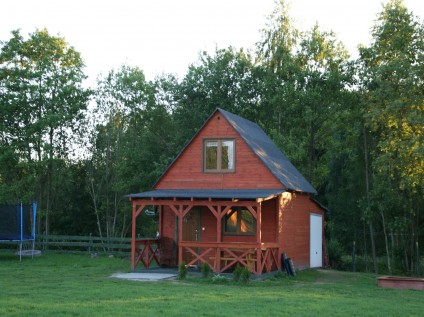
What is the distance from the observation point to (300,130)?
31.8 m

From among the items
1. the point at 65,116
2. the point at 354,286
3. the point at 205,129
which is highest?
the point at 65,116

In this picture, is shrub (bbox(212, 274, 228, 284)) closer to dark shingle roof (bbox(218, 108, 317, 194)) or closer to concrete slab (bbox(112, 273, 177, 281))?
concrete slab (bbox(112, 273, 177, 281))

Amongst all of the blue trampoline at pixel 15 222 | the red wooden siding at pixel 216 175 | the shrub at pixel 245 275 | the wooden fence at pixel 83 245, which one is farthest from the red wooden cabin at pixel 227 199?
the blue trampoline at pixel 15 222

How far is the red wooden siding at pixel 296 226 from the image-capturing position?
21844 mm

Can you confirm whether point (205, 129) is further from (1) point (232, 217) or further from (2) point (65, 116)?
(2) point (65, 116)

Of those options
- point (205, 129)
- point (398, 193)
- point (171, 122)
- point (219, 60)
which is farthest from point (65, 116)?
point (398, 193)

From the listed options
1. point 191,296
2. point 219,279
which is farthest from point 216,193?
point 191,296

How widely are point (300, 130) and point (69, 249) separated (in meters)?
13.9

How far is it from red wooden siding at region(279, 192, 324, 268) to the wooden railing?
1.18 meters

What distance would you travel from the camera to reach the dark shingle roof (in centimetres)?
2161

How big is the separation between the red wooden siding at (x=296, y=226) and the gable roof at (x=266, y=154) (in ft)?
1.63

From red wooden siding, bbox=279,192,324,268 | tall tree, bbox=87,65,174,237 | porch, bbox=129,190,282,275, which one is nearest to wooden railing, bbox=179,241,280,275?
porch, bbox=129,190,282,275

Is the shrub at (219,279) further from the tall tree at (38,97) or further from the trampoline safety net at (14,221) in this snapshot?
the tall tree at (38,97)

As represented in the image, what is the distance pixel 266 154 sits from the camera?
22.8 m
